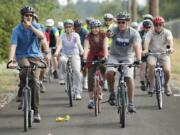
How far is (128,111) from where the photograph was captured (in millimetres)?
13797

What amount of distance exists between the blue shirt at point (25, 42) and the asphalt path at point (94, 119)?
4.22ft

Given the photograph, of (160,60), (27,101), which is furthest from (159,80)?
(27,101)

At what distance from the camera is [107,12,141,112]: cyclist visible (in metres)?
13.8

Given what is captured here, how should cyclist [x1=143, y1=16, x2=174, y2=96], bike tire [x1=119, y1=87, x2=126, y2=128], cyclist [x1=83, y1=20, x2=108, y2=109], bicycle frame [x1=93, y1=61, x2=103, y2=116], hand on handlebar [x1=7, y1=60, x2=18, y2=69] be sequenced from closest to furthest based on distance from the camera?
hand on handlebar [x1=7, y1=60, x2=18, y2=69] → bike tire [x1=119, y1=87, x2=126, y2=128] → bicycle frame [x1=93, y1=61, x2=103, y2=116] → cyclist [x1=83, y1=20, x2=108, y2=109] → cyclist [x1=143, y1=16, x2=174, y2=96]

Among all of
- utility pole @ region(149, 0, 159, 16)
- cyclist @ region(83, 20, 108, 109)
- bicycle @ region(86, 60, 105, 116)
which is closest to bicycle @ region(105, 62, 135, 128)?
bicycle @ region(86, 60, 105, 116)

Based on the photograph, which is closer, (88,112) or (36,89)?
(36,89)

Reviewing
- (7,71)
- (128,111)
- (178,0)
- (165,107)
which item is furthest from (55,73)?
(178,0)

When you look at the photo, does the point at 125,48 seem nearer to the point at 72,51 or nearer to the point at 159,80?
the point at 159,80

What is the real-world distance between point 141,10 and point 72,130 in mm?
108791

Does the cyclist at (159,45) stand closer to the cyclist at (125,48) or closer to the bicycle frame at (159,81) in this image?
the bicycle frame at (159,81)

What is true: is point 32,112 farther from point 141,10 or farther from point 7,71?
point 141,10

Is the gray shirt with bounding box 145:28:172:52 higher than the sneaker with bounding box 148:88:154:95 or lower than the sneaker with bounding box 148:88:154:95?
higher

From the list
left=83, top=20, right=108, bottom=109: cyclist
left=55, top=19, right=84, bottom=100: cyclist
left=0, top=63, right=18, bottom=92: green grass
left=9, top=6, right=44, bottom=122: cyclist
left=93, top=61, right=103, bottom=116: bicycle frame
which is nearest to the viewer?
left=9, top=6, right=44, bottom=122: cyclist

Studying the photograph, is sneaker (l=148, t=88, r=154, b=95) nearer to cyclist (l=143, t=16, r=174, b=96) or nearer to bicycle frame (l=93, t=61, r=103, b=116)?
cyclist (l=143, t=16, r=174, b=96)
